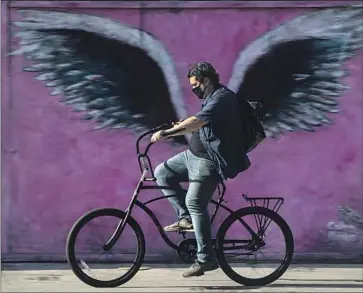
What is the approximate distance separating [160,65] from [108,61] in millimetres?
536

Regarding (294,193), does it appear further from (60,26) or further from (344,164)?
(60,26)

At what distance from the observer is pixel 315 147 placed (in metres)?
7.25

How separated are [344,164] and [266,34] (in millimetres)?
1562

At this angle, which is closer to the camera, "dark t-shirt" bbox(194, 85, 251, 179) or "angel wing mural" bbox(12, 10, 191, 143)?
"dark t-shirt" bbox(194, 85, 251, 179)

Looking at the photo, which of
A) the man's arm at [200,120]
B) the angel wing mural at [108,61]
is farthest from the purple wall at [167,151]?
the man's arm at [200,120]

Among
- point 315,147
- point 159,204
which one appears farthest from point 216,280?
point 315,147

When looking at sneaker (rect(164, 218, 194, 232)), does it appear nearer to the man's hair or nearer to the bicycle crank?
the bicycle crank

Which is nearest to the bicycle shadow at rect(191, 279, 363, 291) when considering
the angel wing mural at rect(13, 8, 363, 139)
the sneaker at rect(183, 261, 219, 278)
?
the sneaker at rect(183, 261, 219, 278)

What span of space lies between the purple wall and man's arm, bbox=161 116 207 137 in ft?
5.41

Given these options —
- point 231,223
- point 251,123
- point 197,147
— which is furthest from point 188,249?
point 251,123

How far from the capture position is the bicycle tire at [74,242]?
5.73 m

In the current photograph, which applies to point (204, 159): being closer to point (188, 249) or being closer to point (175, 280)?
point (188, 249)

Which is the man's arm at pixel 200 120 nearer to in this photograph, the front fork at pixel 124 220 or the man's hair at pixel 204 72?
the man's hair at pixel 204 72

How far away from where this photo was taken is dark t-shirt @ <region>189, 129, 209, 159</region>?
18.9 ft
